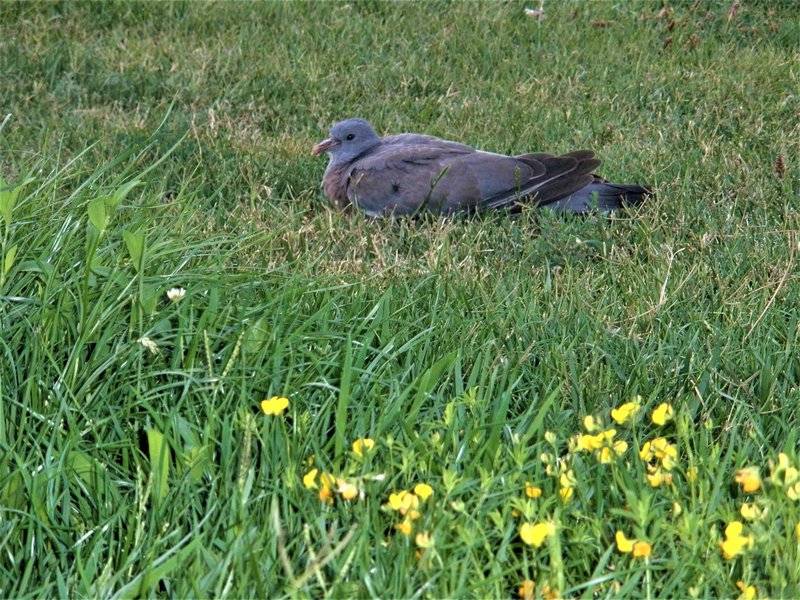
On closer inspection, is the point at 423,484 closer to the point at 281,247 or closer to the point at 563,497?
the point at 563,497

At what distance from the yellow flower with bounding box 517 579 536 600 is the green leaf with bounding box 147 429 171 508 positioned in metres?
0.84

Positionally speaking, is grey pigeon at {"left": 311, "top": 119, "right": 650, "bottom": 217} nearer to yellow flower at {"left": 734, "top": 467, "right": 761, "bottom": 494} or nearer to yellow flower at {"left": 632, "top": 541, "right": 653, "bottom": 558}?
yellow flower at {"left": 734, "top": 467, "right": 761, "bottom": 494}

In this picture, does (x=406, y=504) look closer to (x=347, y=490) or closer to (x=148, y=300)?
(x=347, y=490)

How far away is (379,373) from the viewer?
2879 millimetres

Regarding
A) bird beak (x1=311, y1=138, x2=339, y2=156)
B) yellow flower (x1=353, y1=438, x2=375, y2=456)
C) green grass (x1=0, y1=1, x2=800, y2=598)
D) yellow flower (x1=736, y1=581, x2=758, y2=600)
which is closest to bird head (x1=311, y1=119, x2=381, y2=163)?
bird beak (x1=311, y1=138, x2=339, y2=156)

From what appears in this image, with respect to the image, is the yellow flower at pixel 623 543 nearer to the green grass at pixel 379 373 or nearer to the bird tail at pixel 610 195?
the green grass at pixel 379 373

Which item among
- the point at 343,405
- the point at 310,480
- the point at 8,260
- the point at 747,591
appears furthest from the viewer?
the point at 8,260

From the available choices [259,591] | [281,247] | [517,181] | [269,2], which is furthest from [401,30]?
[259,591]

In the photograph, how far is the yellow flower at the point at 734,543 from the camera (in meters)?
2.09

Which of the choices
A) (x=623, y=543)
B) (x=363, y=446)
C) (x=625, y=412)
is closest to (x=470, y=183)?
(x=625, y=412)

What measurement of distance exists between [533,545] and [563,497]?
8.5 inches

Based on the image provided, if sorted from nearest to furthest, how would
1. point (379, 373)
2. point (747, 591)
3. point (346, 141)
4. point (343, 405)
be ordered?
point (747, 591), point (343, 405), point (379, 373), point (346, 141)

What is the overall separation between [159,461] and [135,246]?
72 cm

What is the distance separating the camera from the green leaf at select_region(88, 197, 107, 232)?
282 cm
